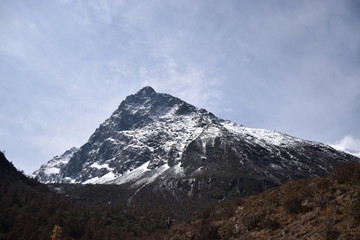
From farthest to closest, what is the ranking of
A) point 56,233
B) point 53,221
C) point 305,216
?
point 53,221
point 56,233
point 305,216

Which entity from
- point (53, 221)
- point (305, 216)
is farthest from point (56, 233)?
point (53, 221)

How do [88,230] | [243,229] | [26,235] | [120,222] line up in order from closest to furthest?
[243,229]
[26,235]
[88,230]
[120,222]

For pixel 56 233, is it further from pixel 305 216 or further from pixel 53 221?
pixel 53 221

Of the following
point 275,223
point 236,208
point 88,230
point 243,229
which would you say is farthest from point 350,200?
point 88,230

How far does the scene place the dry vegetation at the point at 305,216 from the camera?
10.5 m

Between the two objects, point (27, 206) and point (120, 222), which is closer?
point (27, 206)

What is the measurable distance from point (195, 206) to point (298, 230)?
188 metres

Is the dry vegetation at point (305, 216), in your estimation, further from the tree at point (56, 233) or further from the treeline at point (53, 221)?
the treeline at point (53, 221)

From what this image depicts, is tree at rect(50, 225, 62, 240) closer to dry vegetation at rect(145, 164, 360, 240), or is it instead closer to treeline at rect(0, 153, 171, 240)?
dry vegetation at rect(145, 164, 360, 240)

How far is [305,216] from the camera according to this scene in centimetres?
1272

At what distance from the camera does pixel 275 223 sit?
13.5m

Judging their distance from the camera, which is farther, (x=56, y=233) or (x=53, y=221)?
(x=53, y=221)

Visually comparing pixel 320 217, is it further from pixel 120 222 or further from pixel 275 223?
pixel 120 222

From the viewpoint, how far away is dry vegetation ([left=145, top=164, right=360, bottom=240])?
34.5ft
